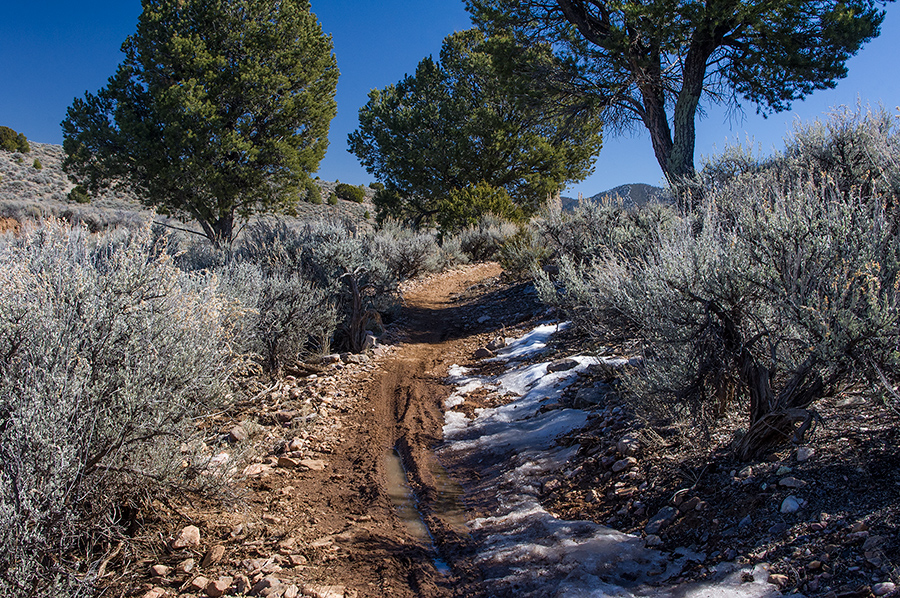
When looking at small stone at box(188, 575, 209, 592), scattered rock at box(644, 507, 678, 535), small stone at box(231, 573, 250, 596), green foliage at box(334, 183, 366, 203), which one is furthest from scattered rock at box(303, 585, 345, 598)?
green foliage at box(334, 183, 366, 203)

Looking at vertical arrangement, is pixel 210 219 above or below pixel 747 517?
above

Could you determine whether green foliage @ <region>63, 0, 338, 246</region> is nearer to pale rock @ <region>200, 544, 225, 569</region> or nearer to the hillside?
the hillside

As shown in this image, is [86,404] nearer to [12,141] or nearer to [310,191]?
[310,191]

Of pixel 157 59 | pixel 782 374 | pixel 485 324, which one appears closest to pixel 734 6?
pixel 485 324

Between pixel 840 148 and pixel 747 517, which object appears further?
pixel 840 148

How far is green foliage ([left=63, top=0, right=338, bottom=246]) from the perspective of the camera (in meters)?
13.0

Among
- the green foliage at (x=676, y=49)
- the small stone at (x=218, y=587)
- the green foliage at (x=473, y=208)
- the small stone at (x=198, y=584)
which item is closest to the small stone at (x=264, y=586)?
the small stone at (x=218, y=587)

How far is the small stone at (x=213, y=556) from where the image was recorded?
2.68 meters

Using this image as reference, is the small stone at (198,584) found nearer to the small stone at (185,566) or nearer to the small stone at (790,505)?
the small stone at (185,566)

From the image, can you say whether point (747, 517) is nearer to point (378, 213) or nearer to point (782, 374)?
point (782, 374)

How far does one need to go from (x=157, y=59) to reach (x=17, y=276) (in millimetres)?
13360

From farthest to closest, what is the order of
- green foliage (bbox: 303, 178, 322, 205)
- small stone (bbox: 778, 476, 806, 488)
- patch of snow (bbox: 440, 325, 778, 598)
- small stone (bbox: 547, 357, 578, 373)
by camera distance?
green foliage (bbox: 303, 178, 322, 205) < small stone (bbox: 547, 357, 578, 373) < small stone (bbox: 778, 476, 806, 488) < patch of snow (bbox: 440, 325, 778, 598)

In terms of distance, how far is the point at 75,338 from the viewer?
8.46 feet

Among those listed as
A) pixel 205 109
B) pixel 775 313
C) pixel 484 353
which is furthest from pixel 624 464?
pixel 205 109
